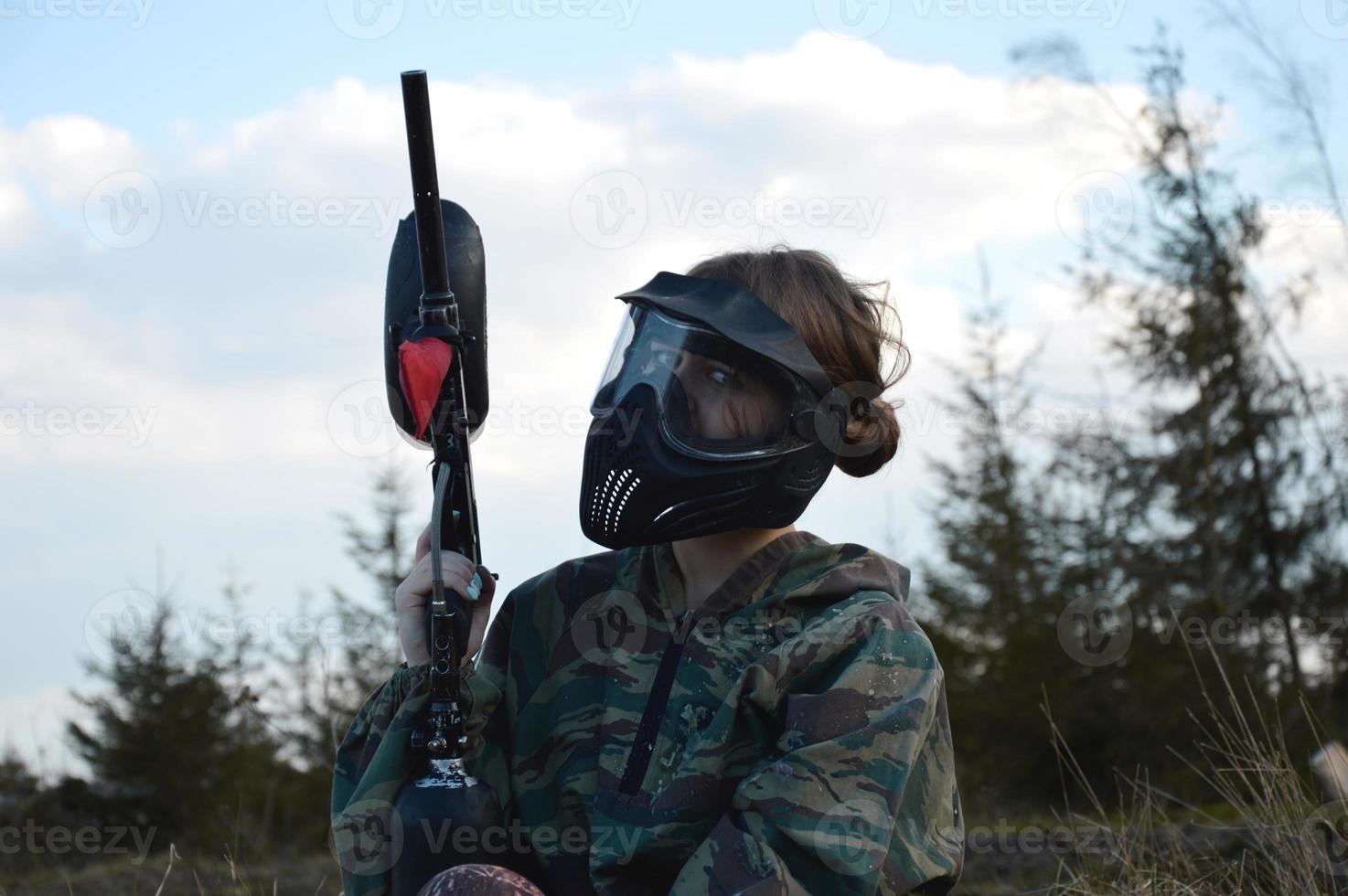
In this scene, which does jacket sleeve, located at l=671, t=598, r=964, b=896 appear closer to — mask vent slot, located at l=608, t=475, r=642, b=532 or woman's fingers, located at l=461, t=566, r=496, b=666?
mask vent slot, located at l=608, t=475, r=642, b=532

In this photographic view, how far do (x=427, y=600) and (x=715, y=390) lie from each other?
2.62ft

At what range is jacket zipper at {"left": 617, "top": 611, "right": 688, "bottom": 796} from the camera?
3.07 metres

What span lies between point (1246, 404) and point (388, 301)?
13.6m

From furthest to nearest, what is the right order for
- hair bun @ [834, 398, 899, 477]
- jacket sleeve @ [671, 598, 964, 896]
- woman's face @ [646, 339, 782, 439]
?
hair bun @ [834, 398, 899, 477] → woman's face @ [646, 339, 782, 439] → jacket sleeve @ [671, 598, 964, 896]

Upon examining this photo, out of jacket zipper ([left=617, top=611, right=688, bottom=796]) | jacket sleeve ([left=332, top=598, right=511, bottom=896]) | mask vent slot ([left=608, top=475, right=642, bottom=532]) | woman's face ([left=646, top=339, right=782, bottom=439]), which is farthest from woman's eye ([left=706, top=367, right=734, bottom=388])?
jacket sleeve ([left=332, top=598, right=511, bottom=896])

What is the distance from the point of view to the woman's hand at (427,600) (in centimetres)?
314

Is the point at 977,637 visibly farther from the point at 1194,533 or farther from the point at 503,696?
the point at 503,696

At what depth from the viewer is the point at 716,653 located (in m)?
3.13

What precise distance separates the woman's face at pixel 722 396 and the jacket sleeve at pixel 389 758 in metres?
0.79

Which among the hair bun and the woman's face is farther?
the hair bun

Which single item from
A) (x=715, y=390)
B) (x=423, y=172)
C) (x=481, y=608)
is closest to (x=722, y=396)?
(x=715, y=390)

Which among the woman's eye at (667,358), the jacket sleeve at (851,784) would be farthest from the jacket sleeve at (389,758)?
the woman's eye at (667,358)

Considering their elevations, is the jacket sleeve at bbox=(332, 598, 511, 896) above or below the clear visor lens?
below

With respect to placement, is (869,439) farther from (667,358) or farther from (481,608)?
(481,608)
